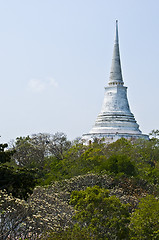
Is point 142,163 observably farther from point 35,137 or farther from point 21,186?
point 21,186

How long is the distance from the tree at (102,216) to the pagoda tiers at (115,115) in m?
31.7

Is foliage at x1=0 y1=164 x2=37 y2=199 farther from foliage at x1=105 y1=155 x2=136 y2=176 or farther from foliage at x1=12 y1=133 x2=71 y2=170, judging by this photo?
foliage at x1=12 y1=133 x2=71 y2=170

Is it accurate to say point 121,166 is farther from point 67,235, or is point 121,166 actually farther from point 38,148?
point 67,235

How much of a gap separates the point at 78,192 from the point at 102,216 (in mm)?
3233

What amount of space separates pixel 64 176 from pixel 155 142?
36.0 feet

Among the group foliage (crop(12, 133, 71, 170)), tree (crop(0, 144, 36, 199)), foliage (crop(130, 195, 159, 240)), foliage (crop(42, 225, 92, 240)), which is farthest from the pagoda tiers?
foliage (crop(42, 225, 92, 240))

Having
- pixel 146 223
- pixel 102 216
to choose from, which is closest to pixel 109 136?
pixel 146 223

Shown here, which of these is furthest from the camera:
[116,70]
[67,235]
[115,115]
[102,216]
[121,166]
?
[116,70]

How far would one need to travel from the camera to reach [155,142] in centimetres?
4362

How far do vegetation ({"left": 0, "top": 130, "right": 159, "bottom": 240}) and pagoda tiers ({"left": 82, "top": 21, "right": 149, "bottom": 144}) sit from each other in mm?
8843

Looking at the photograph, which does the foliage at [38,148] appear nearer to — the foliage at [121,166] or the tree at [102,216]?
the foliage at [121,166]

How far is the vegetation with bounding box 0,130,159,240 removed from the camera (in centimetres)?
1761

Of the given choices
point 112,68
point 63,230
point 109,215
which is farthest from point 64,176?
point 112,68

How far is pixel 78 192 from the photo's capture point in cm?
2545
